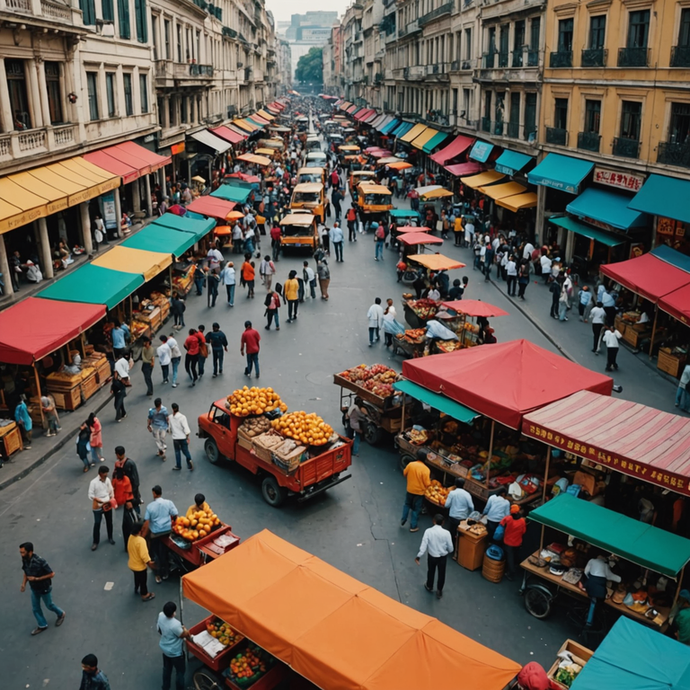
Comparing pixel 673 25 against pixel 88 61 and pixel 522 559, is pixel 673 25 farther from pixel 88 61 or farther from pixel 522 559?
pixel 88 61

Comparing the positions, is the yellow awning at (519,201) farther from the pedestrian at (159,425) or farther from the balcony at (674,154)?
the pedestrian at (159,425)

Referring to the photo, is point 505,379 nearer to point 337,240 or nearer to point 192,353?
point 192,353

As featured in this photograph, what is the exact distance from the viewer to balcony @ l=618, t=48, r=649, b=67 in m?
23.7

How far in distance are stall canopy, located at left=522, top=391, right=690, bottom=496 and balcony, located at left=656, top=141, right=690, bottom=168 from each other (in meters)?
12.4

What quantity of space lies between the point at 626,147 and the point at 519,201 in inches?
310

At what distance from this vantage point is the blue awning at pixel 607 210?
2438cm

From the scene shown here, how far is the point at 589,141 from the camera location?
27.7 meters

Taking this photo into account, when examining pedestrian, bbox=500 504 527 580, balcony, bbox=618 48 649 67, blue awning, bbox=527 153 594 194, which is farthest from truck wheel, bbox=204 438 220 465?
balcony, bbox=618 48 649 67

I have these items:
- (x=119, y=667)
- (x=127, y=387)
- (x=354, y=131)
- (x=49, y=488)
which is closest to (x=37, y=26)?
(x=127, y=387)

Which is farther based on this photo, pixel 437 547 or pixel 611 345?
pixel 611 345

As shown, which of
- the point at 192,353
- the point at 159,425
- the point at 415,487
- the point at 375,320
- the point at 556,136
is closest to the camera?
the point at 415,487

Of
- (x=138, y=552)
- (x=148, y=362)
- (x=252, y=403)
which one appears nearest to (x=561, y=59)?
(x=148, y=362)

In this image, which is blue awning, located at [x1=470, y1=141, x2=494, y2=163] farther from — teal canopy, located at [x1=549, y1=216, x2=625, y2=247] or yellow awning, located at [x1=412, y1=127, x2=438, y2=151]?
yellow awning, located at [x1=412, y1=127, x2=438, y2=151]

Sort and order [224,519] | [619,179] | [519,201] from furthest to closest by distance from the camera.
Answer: [519,201], [619,179], [224,519]
